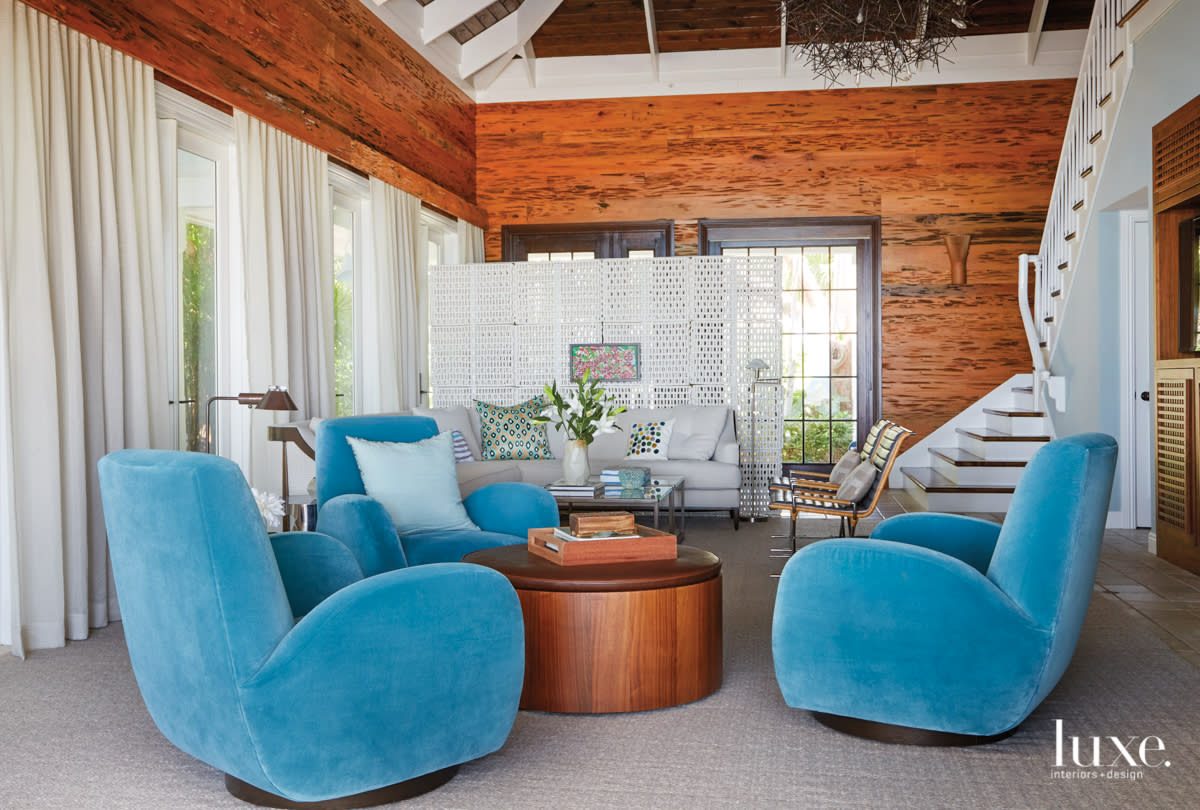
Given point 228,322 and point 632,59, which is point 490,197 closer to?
point 632,59

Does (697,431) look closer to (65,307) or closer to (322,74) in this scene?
(322,74)

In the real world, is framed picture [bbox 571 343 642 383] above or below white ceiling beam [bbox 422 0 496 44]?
below

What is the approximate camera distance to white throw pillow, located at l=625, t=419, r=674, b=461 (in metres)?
7.17

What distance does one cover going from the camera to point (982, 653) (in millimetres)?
2672

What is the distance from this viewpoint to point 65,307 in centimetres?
393

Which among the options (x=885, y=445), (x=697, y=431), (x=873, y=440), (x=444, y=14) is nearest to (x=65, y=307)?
(x=885, y=445)

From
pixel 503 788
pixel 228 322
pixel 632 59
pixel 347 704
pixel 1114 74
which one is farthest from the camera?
pixel 632 59

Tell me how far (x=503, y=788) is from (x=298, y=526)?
2116 mm

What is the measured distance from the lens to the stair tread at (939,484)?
23.1 ft

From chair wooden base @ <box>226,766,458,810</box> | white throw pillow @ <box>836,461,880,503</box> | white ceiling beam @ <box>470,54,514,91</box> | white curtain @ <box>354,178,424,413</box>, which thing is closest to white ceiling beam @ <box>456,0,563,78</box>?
white ceiling beam @ <box>470,54,514,91</box>

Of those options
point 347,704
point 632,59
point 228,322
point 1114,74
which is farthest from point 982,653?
point 632,59

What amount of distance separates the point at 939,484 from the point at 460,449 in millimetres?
3533

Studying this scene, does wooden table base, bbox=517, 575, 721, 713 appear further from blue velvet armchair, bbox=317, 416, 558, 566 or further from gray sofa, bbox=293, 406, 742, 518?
gray sofa, bbox=293, 406, 742, 518

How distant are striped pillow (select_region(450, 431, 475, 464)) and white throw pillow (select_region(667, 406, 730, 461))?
1.45 m
